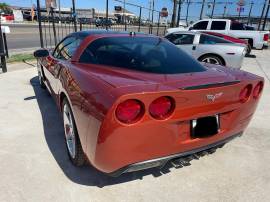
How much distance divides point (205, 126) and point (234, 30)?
47.3ft

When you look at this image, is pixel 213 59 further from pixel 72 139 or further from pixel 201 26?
pixel 201 26

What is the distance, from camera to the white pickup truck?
1492 centimetres

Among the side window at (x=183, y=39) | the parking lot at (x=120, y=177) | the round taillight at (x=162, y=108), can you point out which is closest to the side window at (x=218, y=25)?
the side window at (x=183, y=39)

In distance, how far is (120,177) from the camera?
2.76 metres

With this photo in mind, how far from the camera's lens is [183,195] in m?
2.54

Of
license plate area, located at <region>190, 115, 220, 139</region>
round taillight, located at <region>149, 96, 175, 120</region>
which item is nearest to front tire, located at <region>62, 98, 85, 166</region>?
round taillight, located at <region>149, 96, 175, 120</region>

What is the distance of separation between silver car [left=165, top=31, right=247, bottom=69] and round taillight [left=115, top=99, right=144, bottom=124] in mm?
6541

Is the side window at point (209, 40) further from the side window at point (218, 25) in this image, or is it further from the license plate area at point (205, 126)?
the side window at point (218, 25)

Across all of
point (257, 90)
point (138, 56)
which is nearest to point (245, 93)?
point (257, 90)

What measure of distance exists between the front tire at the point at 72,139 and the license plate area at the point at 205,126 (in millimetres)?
1107

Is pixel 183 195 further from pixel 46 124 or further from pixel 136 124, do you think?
pixel 46 124

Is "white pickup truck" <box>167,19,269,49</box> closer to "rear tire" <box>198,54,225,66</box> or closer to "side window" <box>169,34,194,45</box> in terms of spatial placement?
"side window" <box>169,34,194,45</box>

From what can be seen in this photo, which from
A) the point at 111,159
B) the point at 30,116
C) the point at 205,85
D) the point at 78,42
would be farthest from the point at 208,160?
the point at 30,116

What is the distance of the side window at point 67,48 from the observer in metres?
3.47
